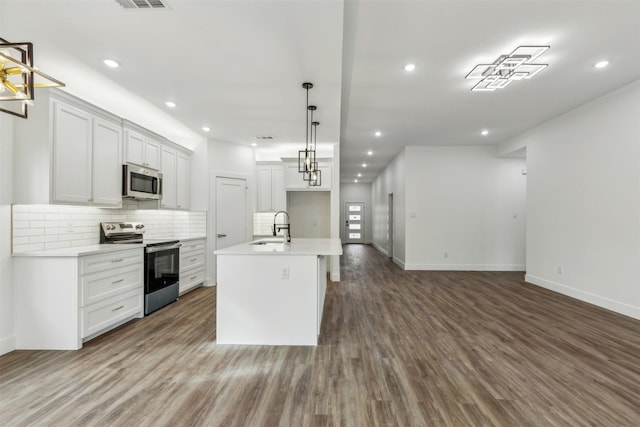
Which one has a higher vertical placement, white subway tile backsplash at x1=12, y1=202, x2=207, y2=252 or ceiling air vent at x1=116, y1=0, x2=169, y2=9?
ceiling air vent at x1=116, y1=0, x2=169, y2=9

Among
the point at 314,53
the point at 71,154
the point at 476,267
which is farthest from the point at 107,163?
the point at 476,267

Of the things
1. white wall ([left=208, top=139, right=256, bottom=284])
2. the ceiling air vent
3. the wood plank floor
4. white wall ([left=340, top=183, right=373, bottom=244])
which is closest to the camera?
the wood plank floor

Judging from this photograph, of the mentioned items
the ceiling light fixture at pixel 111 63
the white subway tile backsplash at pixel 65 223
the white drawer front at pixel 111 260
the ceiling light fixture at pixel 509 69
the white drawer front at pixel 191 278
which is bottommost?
the white drawer front at pixel 191 278

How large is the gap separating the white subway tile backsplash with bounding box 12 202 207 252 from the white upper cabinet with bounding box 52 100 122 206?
318mm

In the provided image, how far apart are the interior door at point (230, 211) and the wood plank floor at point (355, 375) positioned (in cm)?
201

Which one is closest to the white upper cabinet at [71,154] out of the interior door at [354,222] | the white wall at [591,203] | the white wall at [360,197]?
the white wall at [591,203]

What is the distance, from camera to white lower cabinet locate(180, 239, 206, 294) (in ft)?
15.5

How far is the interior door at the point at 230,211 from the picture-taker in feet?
18.4

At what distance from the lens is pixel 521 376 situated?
7.73 ft

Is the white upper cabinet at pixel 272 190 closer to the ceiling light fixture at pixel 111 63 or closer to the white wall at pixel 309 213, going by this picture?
the white wall at pixel 309 213

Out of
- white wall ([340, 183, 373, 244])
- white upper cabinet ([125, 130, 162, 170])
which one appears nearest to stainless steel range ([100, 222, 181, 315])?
white upper cabinet ([125, 130, 162, 170])

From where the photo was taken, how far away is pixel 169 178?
4840mm

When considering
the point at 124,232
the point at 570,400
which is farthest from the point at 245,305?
the point at 570,400

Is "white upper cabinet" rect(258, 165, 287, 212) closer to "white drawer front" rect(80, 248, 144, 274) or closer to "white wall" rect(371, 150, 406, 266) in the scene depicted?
"white drawer front" rect(80, 248, 144, 274)
